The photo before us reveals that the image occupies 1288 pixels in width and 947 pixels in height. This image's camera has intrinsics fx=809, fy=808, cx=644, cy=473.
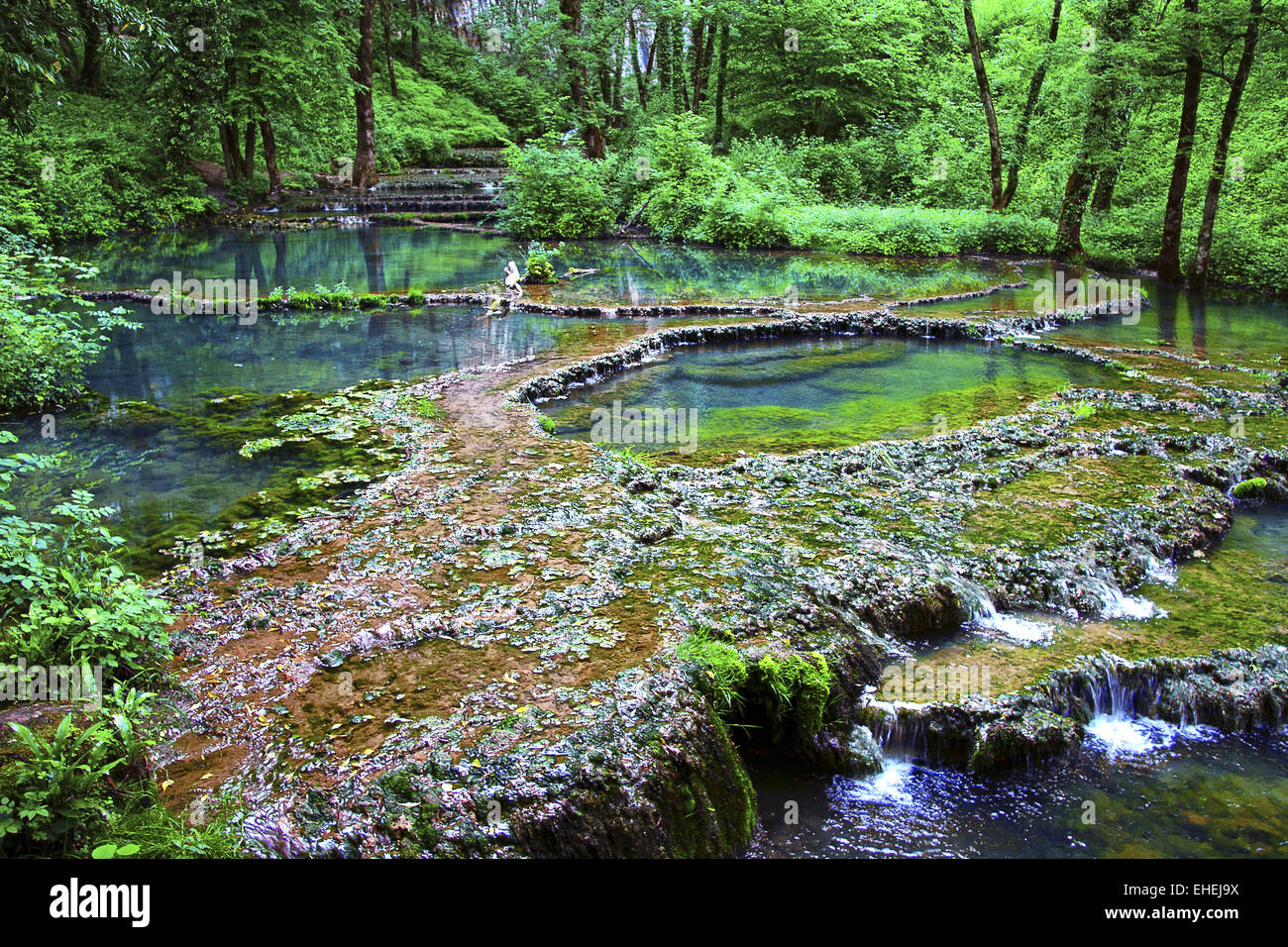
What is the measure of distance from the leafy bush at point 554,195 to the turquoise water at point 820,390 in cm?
1394

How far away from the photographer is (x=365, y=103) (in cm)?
3131

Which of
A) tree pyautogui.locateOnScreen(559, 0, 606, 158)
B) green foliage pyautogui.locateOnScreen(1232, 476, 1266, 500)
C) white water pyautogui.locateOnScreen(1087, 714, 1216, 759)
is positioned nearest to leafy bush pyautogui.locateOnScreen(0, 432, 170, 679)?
white water pyautogui.locateOnScreen(1087, 714, 1216, 759)

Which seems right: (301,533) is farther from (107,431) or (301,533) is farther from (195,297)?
(195,297)

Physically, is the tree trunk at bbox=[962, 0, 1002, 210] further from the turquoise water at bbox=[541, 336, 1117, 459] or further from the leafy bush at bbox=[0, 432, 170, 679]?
the leafy bush at bbox=[0, 432, 170, 679]

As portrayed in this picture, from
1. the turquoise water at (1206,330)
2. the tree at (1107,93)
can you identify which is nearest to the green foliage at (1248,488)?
the turquoise water at (1206,330)

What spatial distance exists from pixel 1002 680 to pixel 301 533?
227 inches

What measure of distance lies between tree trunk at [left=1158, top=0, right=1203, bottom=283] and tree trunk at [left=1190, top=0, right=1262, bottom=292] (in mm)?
541

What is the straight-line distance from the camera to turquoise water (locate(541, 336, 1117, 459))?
408 inches

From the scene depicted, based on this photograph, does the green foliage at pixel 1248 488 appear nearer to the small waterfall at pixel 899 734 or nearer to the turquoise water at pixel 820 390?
the turquoise water at pixel 820 390

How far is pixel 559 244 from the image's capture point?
81.4ft

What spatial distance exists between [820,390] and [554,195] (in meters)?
17.1

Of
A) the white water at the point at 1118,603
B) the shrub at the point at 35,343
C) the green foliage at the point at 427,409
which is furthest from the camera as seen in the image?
the green foliage at the point at 427,409

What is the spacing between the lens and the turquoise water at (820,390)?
1036 cm

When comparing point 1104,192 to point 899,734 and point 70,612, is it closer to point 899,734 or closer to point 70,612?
point 899,734
